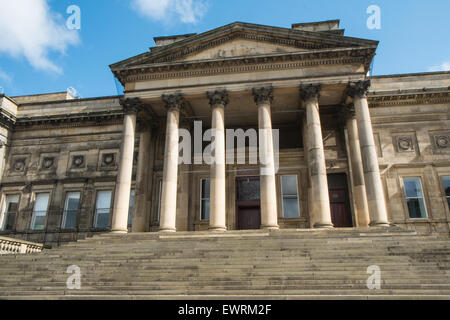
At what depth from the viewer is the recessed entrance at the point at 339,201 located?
20.2m

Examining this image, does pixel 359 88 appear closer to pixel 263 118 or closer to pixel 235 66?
pixel 263 118

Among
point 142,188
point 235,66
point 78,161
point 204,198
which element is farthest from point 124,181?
point 235,66

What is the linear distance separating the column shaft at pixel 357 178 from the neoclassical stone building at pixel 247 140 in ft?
0.19

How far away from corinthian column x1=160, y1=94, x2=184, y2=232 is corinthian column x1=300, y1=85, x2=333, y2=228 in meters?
6.82

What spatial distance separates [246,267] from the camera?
1146 centimetres

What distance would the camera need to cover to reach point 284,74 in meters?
18.2

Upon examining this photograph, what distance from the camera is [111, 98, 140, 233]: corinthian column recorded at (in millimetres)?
17281

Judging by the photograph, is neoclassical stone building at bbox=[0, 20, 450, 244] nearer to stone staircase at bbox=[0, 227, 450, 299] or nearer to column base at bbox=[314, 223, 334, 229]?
column base at bbox=[314, 223, 334, 229]

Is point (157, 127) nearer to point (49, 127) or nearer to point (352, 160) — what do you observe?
point (49, 127)

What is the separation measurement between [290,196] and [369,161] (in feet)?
19.0

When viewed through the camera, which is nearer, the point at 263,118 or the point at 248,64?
the point at 263,118

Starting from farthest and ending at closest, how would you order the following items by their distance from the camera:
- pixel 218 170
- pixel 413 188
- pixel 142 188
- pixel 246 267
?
pixel 142 188 < pixel 413 188 < pixel 218 170 < pixel 246 267
